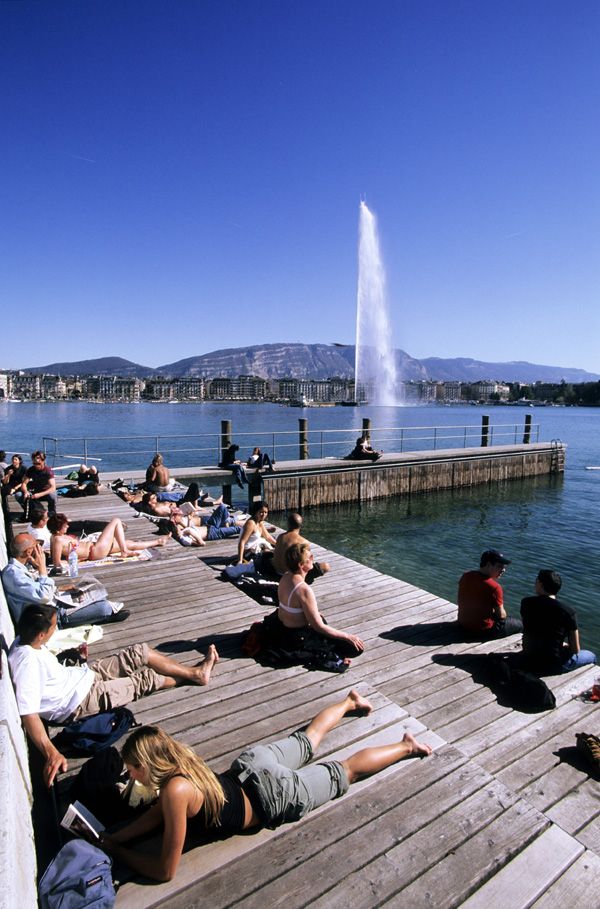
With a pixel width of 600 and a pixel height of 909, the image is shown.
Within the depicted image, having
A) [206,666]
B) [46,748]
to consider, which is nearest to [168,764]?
[46,748]

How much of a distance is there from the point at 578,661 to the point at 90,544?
6984 millimetres

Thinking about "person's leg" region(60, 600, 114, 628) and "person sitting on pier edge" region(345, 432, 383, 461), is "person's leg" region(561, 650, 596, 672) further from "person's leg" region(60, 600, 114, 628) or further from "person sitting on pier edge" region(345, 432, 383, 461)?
"person sitting on pier edge" region(345, 432, 383, 461)

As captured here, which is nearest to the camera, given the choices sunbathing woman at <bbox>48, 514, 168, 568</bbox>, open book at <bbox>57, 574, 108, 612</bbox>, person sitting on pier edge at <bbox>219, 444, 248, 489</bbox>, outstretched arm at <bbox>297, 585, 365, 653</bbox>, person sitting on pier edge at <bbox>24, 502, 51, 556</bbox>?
outstretched arm at <bbox>297, 585, 365, 653</bbox>

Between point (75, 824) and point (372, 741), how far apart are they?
2.07 metres

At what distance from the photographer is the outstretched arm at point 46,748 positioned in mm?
3572

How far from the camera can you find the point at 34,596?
5695 mm

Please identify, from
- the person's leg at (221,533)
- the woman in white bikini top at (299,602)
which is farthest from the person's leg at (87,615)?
the person's leg at (221,533)

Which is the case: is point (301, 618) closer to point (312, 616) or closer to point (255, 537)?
point (312, 616)

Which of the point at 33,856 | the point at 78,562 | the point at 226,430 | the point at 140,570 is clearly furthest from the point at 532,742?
the point at 226,430

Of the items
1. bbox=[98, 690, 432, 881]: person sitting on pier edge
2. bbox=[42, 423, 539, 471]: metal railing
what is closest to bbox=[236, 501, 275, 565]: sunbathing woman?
bbox=[98, 690, 432, 881]: person sitting on pier edge

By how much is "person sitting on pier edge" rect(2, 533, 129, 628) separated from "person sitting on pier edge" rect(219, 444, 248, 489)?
Result: 38.9ft

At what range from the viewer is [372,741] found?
4047 millimetres

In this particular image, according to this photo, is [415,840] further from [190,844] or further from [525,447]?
[525,447]

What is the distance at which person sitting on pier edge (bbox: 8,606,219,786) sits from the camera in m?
3.82
